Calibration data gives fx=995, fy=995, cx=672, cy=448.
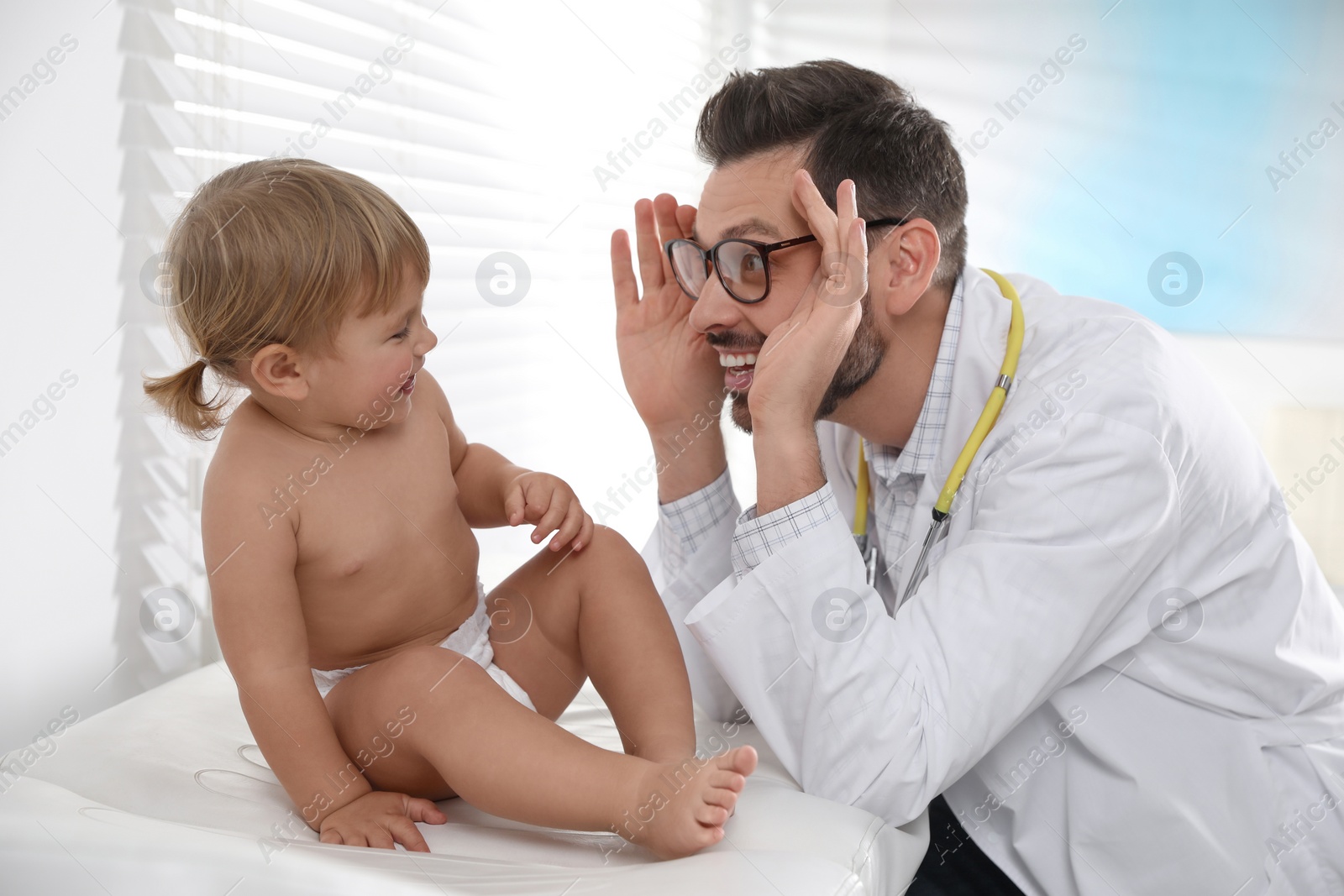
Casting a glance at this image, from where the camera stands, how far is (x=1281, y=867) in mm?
1272

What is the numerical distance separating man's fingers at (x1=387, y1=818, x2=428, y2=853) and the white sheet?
0.03 m

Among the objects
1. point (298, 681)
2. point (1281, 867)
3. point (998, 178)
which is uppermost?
point (998, 178)

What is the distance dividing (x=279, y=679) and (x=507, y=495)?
39 centimetres

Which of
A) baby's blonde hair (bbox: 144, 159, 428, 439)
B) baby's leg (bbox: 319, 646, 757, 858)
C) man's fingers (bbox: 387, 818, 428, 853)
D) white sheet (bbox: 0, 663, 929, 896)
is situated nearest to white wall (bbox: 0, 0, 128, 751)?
white sheet (bbox: 0, 663, 929, 896)

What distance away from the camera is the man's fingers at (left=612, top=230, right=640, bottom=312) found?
1.67 metres

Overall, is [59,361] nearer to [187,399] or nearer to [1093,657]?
[187,399]

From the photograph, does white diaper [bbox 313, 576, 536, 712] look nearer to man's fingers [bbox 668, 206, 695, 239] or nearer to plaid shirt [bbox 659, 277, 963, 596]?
plaid shirt [bbox 659, 277, 963, 596]

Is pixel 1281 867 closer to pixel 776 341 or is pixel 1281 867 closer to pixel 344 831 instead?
pixel 776 341

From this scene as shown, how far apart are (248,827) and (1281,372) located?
11.6ft

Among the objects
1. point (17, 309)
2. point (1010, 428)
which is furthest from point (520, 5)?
point (1010, 428)

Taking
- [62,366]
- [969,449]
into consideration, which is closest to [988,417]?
[969,449]

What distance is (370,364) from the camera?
119 centimetres

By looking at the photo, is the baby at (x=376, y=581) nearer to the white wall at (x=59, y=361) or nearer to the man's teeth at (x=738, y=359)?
the white wall at (x=59, y=361)

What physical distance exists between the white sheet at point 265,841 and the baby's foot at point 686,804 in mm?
22
